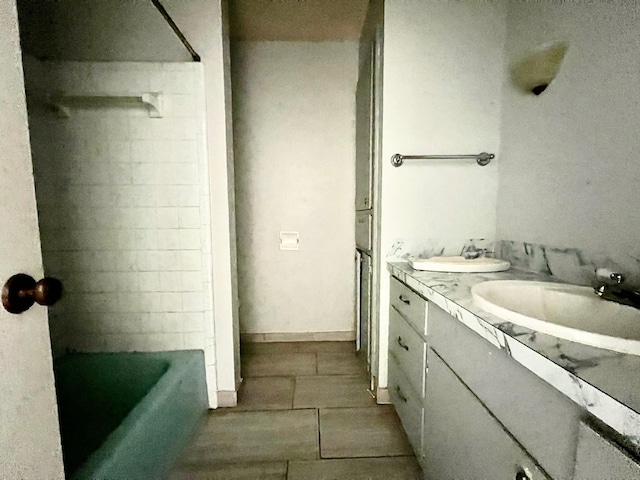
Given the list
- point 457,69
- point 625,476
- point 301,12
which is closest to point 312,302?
point 457,69

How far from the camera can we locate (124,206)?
166cm

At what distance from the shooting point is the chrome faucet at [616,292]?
783mm

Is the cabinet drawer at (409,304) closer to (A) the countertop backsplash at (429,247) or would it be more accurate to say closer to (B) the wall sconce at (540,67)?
(A) the countertop backsplash at (429,247)

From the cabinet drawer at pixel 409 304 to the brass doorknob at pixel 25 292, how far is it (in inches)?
42.2

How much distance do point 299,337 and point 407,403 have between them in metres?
1.38

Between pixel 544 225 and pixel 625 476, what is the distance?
115 centimetres

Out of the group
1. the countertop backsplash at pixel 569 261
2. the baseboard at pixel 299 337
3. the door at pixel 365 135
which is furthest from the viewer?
the baseboard at pixel 299 337

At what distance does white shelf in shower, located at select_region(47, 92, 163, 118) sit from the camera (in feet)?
5.01

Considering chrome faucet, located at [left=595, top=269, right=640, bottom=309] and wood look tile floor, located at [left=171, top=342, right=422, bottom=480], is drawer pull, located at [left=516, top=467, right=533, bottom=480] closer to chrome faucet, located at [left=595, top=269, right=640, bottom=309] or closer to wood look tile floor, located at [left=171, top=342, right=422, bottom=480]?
chrome faucet, located at [left=595, top=269, right=640, bottom=309]

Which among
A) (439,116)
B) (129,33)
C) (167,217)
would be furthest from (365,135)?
(129,33)

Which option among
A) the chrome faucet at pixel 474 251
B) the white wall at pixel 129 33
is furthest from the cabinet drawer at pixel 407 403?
the white wall at pixel 129 33

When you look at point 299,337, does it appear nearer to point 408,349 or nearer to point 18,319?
point 408,349

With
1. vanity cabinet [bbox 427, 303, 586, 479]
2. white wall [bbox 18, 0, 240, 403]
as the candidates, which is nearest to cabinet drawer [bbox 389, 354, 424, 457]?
vanity cabinet [bbox 427, 303, 586, 479]

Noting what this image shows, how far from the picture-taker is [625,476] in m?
0.39
